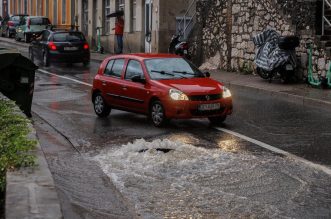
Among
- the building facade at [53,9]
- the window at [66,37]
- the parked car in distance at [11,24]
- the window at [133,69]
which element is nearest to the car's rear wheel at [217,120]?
the window at [133,69]

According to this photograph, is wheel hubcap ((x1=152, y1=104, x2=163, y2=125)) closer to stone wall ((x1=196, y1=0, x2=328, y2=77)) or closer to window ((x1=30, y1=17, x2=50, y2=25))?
stone wall ((x1=196, y1=0, x2=328, y2=77))

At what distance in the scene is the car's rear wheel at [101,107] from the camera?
14.5 meters

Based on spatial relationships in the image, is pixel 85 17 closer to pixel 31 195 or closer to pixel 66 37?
pixel 66 37

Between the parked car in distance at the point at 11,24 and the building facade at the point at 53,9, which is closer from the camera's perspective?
the building facade at the point at 53,9

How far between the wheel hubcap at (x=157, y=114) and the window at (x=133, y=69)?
92cm

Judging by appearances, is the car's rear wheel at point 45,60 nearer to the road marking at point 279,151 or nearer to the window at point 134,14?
the window at point 134,14

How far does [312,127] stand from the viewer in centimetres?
1277

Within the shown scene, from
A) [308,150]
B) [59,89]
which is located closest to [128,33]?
[59,89]

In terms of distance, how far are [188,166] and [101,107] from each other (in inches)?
235

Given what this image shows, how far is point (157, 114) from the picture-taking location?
1295 centimetres

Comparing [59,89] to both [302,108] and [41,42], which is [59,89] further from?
[41,42]

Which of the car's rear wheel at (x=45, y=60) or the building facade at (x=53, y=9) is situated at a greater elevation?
the building facade at (x=53, y=9)

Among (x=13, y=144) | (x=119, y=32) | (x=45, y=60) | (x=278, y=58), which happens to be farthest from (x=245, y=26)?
(x=13, y=144)

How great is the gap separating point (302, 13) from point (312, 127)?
8230 mm
